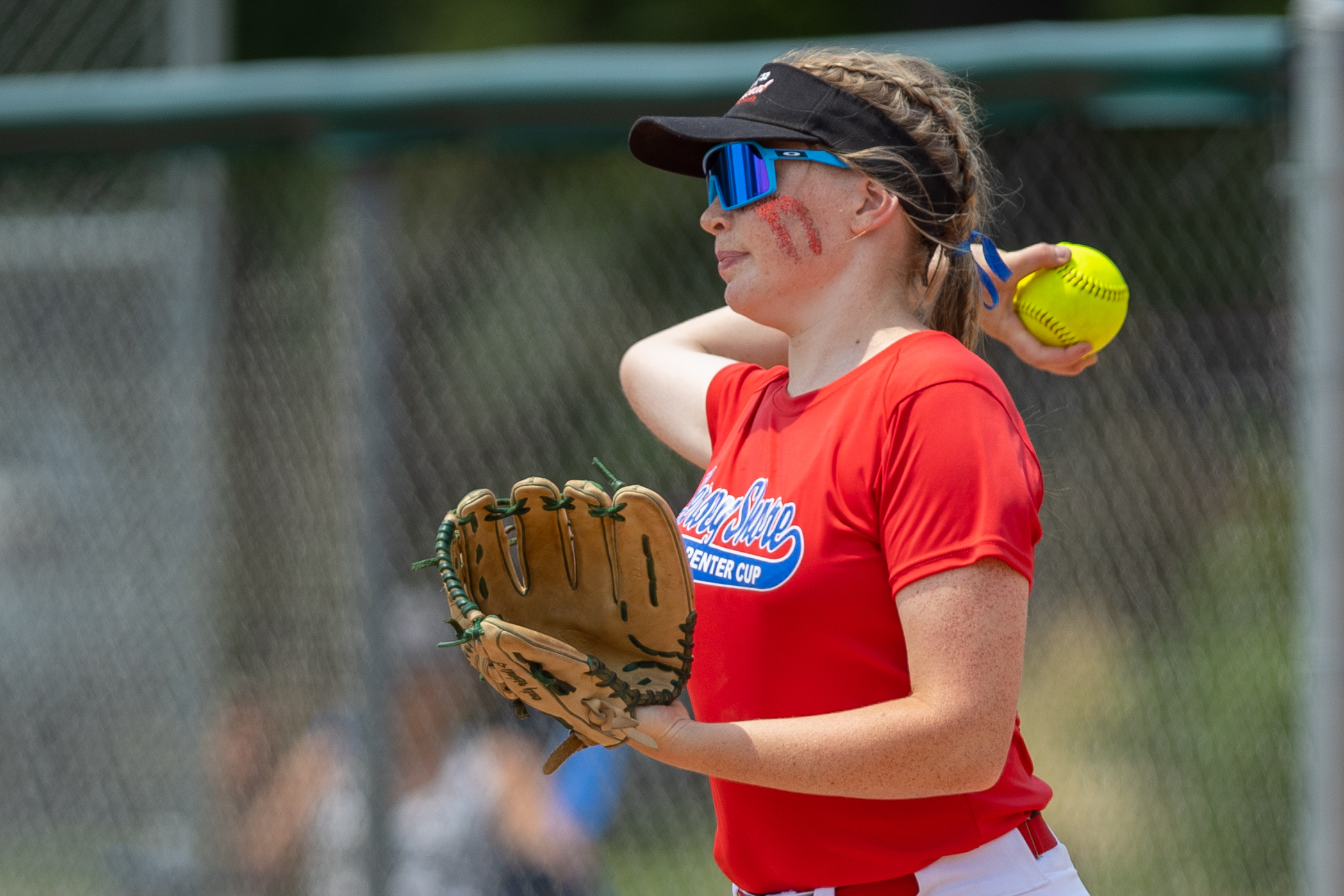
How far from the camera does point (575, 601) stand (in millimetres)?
1609

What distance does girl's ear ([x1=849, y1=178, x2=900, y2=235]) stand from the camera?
1662 mm

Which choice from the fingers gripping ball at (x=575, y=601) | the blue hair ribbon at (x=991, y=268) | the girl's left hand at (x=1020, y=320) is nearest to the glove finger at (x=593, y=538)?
the fingers gripping ball at (x=575, y=601)

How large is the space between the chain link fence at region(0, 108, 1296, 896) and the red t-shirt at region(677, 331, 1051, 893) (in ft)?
5.75

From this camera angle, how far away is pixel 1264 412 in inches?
130

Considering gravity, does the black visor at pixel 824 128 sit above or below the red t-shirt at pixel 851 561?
above

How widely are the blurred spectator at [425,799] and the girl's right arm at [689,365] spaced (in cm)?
154

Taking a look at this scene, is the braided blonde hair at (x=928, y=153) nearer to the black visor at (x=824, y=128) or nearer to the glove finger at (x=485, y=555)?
the black visor at (x=824, y=128)

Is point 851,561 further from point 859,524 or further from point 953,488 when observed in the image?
point 953,488

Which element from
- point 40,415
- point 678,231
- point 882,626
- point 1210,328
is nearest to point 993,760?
point 882,626

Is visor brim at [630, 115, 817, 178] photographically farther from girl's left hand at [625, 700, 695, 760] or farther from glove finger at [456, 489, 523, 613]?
girl's left hand at [625, 700, 695, 760]

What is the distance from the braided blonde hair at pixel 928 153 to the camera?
168 centimetres

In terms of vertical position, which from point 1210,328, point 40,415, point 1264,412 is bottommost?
point 1264,412

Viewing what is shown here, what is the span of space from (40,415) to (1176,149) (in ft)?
11.5

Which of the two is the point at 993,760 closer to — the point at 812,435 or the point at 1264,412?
the point at 812,435
